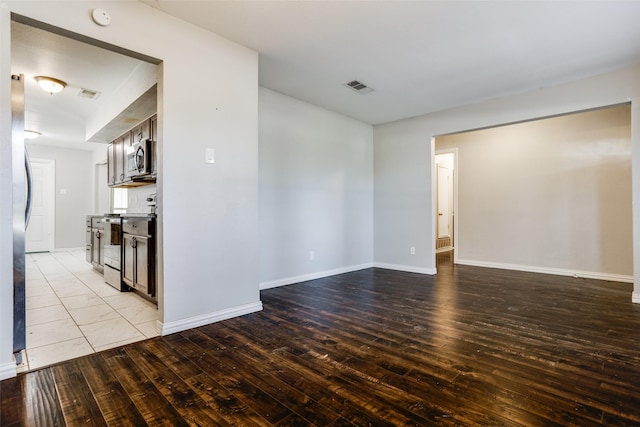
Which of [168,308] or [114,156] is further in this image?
[114,156]

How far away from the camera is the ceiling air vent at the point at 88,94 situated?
12.7 feet

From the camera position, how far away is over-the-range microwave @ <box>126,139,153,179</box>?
3.32 m

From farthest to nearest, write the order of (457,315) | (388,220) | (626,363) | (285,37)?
(388,220), (457,315), (285,37), (626,363)

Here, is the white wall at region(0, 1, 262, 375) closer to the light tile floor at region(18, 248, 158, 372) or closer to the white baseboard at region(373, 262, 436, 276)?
the light tile floor at region(18, 248, 158, 372)

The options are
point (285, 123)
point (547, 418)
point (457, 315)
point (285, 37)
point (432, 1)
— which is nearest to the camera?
point (547, 418)

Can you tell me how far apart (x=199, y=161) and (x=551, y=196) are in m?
5.00

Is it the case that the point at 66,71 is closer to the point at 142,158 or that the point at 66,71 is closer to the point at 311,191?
the point at 142,158

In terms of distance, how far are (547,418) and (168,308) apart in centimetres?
241

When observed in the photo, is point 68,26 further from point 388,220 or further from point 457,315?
point 388,220

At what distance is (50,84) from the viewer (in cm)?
352

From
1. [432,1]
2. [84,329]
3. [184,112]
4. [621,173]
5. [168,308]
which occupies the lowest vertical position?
[84,329]

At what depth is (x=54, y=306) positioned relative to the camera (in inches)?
120

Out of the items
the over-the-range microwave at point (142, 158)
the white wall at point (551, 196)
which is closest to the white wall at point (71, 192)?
the over-the-range microwave at point (142, 158)

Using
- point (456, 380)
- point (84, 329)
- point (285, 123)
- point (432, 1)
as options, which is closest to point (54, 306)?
point (84, 329)
